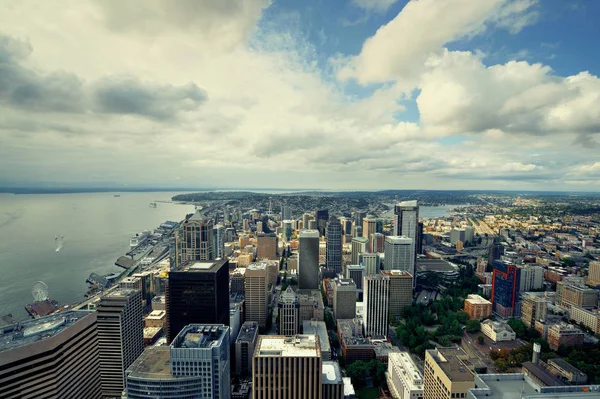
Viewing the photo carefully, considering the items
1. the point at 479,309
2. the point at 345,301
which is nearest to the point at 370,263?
the point at 345,301

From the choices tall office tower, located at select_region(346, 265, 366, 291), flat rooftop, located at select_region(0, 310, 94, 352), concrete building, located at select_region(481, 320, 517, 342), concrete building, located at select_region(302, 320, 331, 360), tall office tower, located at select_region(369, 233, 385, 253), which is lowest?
concrete building, located at select_region(481, 320, 517, 342)

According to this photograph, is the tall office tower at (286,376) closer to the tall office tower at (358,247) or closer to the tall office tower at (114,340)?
the tall office tower at (114,340)

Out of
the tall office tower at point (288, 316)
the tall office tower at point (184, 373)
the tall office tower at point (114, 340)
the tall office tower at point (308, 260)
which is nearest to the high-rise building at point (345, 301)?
the tall office tower at point (288, 316)

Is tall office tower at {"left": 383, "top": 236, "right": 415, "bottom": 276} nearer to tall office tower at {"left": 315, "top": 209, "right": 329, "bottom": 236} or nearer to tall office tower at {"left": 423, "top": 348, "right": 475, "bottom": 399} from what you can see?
tall office tower at {"left": 423, "top": 348, "right": 475, "bottom": 399}

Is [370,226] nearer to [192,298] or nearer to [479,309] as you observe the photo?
[479,309]

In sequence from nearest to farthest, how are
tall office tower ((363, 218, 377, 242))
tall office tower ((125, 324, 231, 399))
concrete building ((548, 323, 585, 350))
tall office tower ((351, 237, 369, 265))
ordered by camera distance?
tall office tower ((125, 324, 231, 399))
concrete building ((548, 323, 585, 350))
tall office tower ((351, 237, 369, 265))
tall office tower ((363, 218, 377, 242))

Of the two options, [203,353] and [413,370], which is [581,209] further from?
[203,353]

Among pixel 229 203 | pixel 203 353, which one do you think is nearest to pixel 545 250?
pixel 203 353

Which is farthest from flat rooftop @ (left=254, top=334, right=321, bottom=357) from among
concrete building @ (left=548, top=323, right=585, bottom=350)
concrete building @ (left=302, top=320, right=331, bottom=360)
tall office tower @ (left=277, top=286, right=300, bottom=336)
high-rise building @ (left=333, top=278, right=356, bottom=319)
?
concrete building @ (left=548, top=323, right=585, bottom=350)
